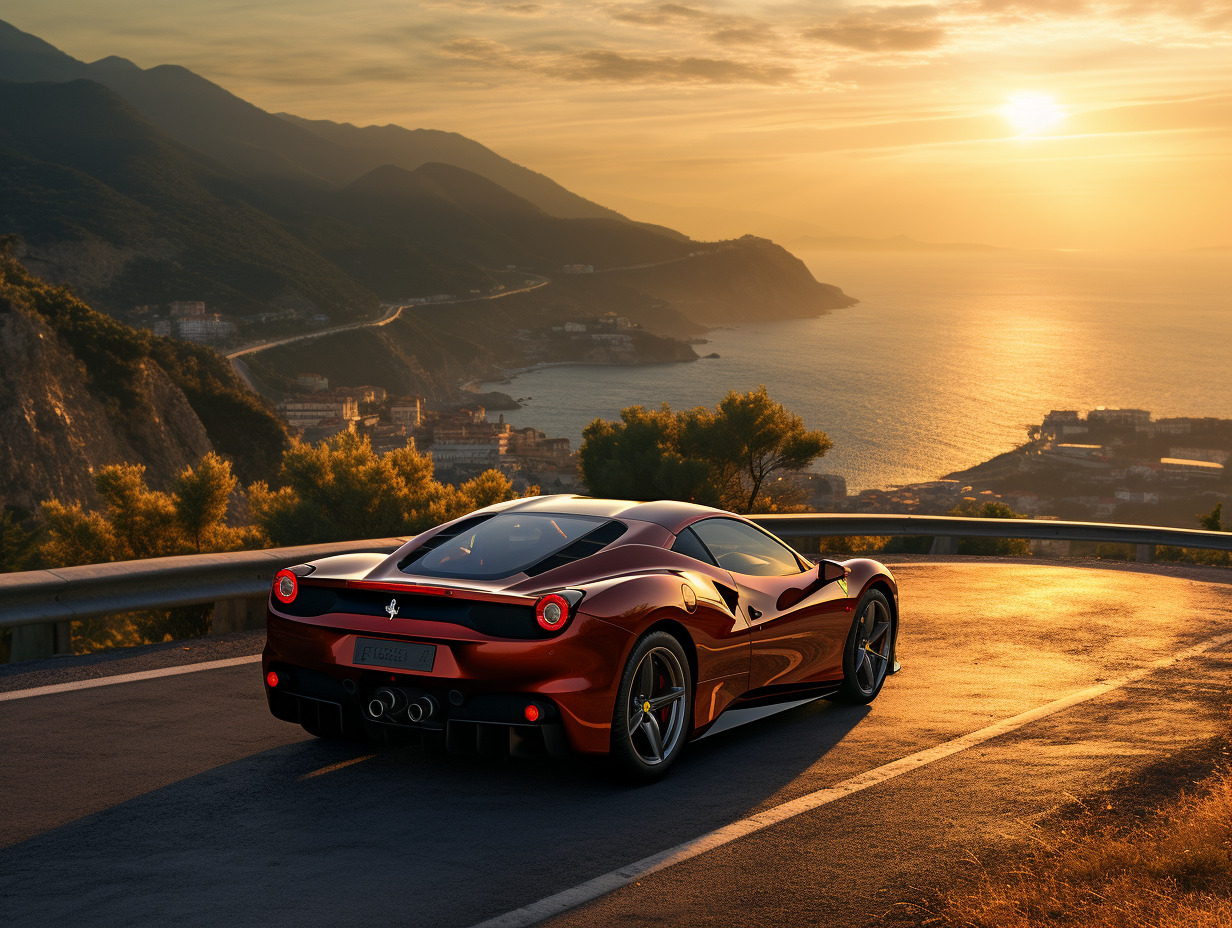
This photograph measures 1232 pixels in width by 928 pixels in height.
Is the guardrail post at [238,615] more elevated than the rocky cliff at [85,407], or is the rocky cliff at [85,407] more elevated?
the rocky cliff at [85,407]

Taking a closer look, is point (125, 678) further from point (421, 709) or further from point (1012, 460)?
point (1012, 460)

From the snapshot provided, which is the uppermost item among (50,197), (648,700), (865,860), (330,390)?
(50,197)

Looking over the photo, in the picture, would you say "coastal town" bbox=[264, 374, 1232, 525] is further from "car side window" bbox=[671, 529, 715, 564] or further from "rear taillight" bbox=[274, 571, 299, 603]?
"rear taillight" bbox=[274, 571, 299, 603]

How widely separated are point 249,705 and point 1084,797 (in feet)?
14.5

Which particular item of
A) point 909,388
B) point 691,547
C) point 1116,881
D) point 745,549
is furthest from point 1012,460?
point 1116,881

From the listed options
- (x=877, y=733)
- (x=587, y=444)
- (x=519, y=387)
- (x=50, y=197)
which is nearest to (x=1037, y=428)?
(x=519, y=387)

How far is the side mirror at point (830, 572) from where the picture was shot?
655 cm

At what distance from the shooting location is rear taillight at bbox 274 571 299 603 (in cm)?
541

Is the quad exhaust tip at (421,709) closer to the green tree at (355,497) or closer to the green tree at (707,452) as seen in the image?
the green tree at (355,497)

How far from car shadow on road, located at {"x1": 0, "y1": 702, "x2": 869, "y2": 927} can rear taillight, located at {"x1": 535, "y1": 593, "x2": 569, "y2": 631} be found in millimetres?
724

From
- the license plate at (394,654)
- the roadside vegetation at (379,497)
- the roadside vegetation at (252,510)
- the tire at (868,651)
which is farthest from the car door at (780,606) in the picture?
the roadside vegetation at (252,510)

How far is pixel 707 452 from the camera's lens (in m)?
35.2

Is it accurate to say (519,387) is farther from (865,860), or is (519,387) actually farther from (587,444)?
(865,860)

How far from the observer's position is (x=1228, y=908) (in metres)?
3.70
